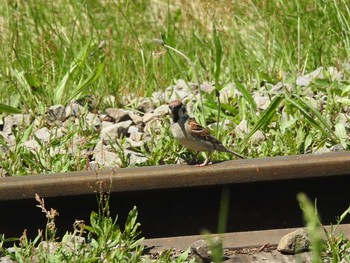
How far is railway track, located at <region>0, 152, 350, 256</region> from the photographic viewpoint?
461cm

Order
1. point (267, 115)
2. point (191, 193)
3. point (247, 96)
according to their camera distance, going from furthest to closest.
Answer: point (247, 96), point (267, 115), point (191, 193)

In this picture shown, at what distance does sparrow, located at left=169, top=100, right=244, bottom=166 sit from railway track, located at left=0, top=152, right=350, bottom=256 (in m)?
0.32

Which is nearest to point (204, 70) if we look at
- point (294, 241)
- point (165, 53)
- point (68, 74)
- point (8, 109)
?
point (165, 53)

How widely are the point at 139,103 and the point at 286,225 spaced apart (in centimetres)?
193

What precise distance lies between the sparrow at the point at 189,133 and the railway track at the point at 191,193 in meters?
0.32

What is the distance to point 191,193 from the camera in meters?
4.84

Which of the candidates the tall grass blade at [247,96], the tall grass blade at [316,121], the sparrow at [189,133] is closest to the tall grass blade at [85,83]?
the tall grass blade at [247,96]

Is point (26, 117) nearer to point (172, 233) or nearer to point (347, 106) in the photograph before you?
point (172, 233)

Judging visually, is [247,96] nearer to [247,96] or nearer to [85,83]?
[247,96]

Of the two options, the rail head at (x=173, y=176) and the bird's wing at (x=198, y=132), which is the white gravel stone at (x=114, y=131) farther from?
the rail head at (x=173, y=176)

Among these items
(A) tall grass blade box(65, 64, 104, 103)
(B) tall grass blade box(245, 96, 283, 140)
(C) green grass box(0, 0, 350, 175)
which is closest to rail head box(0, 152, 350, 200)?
(C) green grass box(0, 0, 350, 175)

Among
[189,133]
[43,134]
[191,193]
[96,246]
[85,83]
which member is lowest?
[96,246]

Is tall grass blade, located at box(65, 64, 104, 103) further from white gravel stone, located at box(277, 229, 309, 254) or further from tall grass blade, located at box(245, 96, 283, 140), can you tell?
white gravel stone, located at box(277, 229, 309, 254)

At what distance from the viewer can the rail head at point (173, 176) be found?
4.58 m
